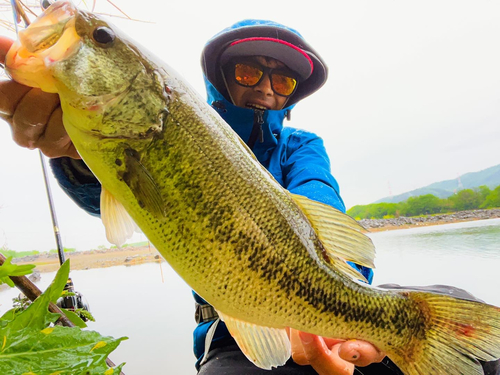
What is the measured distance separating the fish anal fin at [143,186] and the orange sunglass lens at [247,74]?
4.38ft

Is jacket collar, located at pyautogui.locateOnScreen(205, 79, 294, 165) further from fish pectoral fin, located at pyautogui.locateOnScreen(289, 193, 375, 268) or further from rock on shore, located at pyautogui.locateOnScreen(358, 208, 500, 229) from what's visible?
rock on shore, located at pyautogui.locateOnScreen(358, 208, 500, 229)

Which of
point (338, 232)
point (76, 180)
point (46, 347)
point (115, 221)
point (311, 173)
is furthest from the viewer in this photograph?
point (311, 173)

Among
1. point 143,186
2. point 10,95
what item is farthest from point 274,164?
point 10,95

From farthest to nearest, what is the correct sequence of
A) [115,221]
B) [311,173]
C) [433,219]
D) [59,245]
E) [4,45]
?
[433,219], [59,245], [311,173], [115,221], [4,45]

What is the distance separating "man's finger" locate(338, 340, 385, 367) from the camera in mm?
813

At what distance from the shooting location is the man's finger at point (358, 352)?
32.0 inches

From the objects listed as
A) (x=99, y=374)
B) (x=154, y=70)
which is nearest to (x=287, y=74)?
(x=154, y=70)

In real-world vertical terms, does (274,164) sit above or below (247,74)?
below

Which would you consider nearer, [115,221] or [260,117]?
[115,221]

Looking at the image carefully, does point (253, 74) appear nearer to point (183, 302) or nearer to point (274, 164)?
point (274, 164)

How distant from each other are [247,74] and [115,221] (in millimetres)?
1425

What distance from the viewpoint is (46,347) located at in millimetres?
430

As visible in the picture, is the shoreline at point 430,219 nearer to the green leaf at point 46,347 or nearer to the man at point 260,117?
the man at point 260,117

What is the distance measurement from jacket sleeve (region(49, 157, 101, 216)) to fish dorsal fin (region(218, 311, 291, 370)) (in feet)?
2.53
